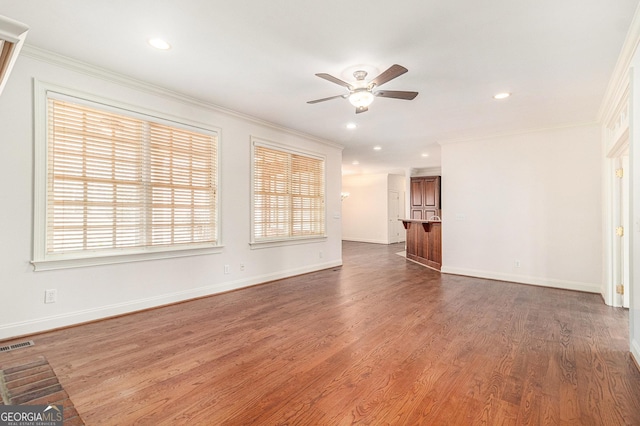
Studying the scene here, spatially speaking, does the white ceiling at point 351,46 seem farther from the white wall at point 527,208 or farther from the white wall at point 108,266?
the white wall at point 527,208

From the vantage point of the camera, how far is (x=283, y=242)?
17.8ft

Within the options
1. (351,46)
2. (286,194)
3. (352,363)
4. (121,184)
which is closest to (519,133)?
(351,46)

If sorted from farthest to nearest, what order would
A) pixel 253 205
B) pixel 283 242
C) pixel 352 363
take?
pixel 283 242, pixel 253 205, pixel 352 363

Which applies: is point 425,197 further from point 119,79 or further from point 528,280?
point 119,79

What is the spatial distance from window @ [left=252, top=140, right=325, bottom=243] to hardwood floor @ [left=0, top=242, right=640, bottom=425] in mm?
1602

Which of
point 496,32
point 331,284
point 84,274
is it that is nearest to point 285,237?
point 331,284

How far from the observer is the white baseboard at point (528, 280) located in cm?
468

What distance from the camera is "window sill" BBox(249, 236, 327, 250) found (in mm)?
4938

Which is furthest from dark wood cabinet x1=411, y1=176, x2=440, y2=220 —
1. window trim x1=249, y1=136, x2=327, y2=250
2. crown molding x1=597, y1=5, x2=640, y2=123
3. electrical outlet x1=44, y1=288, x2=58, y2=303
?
electrical outlet x1=44, y1=288, x2=58, y2=303

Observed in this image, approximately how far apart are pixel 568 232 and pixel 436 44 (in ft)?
13.6

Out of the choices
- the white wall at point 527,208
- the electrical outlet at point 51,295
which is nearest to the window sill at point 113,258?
the electrical outlet at point 51,295

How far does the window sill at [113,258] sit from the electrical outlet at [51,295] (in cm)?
22

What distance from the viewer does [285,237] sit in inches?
217

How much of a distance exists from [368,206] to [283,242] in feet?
22.1
